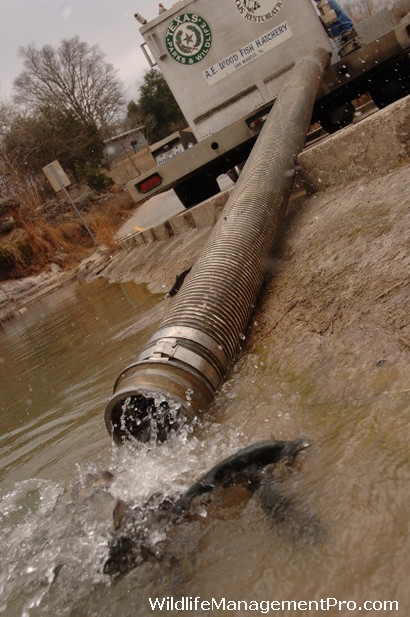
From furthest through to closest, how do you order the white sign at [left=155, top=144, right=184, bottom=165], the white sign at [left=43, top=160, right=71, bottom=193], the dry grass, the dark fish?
the dry grass, the white sign at [left=43, top=160, right=71, bottom=193], the white sign at [left=155, top=144, right=184, bottom=165], the dark fish

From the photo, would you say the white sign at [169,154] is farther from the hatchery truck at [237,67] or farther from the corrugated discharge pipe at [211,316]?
the corrugated discharge pipe at [211,316]

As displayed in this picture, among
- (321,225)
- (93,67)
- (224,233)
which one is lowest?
(321,225)

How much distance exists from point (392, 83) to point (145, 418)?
6062 mm

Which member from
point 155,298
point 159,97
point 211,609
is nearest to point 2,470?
point 211,609

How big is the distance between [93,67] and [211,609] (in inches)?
1777

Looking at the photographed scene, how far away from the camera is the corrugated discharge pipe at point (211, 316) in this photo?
218 centimetres

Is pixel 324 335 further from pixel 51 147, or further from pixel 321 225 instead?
pixel 51 147

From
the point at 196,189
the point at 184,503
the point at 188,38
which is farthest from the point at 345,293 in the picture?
Answer: the point at 196,189

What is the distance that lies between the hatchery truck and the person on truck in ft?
0.51

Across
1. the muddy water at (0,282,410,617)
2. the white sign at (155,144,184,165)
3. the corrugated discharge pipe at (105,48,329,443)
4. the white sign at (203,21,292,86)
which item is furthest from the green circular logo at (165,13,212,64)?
the muddy water at (0,282,410,617)

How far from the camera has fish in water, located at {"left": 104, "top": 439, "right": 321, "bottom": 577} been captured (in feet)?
5.08

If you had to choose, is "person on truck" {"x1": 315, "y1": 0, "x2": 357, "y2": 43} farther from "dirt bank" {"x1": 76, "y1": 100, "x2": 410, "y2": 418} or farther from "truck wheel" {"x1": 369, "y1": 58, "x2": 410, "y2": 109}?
"dirt bank" {"x1": 76, "y1": 100, "x2": 410, "y2": 418}

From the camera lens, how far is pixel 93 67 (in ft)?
133

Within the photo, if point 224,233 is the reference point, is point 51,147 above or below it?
above
